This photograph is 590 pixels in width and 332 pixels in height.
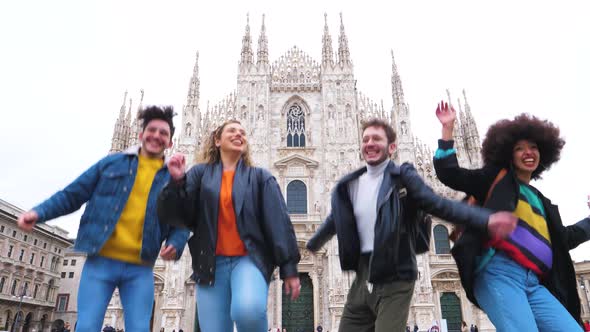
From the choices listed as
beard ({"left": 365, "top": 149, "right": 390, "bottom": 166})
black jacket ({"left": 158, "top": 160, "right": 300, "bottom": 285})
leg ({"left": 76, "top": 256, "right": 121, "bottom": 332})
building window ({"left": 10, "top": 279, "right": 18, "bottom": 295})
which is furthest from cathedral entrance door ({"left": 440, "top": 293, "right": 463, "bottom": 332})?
building window ({"left": 10, "top": 279, "right": 18, "bottom": 295})

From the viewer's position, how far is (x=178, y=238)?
3.40 meters

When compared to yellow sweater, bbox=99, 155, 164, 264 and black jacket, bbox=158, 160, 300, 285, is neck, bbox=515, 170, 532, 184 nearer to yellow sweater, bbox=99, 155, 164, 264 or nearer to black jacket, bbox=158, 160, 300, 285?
black jacket, bbox=158, 160, 300, 285

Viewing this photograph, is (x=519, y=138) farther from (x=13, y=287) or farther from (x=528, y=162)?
(x=13, y=287)

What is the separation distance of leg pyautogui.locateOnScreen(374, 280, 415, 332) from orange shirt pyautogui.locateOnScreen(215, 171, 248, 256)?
107cm

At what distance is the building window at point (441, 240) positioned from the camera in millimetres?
22609

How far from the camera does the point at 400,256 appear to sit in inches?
120

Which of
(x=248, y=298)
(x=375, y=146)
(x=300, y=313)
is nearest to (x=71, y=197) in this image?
(x=248, y=298)

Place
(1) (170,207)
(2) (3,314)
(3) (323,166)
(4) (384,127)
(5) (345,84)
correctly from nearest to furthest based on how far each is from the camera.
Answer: (1) (170,207) → (4) (384,127) → (3) (323,166) → (5) (345,84) → (2) (3,314)

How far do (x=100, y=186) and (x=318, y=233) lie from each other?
2.00 metres

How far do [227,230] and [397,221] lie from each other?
51.2 inches

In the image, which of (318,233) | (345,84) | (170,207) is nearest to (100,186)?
(170,207)

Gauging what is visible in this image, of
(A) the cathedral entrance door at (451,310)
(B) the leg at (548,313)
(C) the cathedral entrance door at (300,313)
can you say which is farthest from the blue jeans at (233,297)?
(A) the cathedral entrance door at (451,310)

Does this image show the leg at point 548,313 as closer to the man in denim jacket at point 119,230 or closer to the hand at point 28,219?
the man in denim jacket at point 119,230

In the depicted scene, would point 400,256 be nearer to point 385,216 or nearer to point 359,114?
point 385,216
